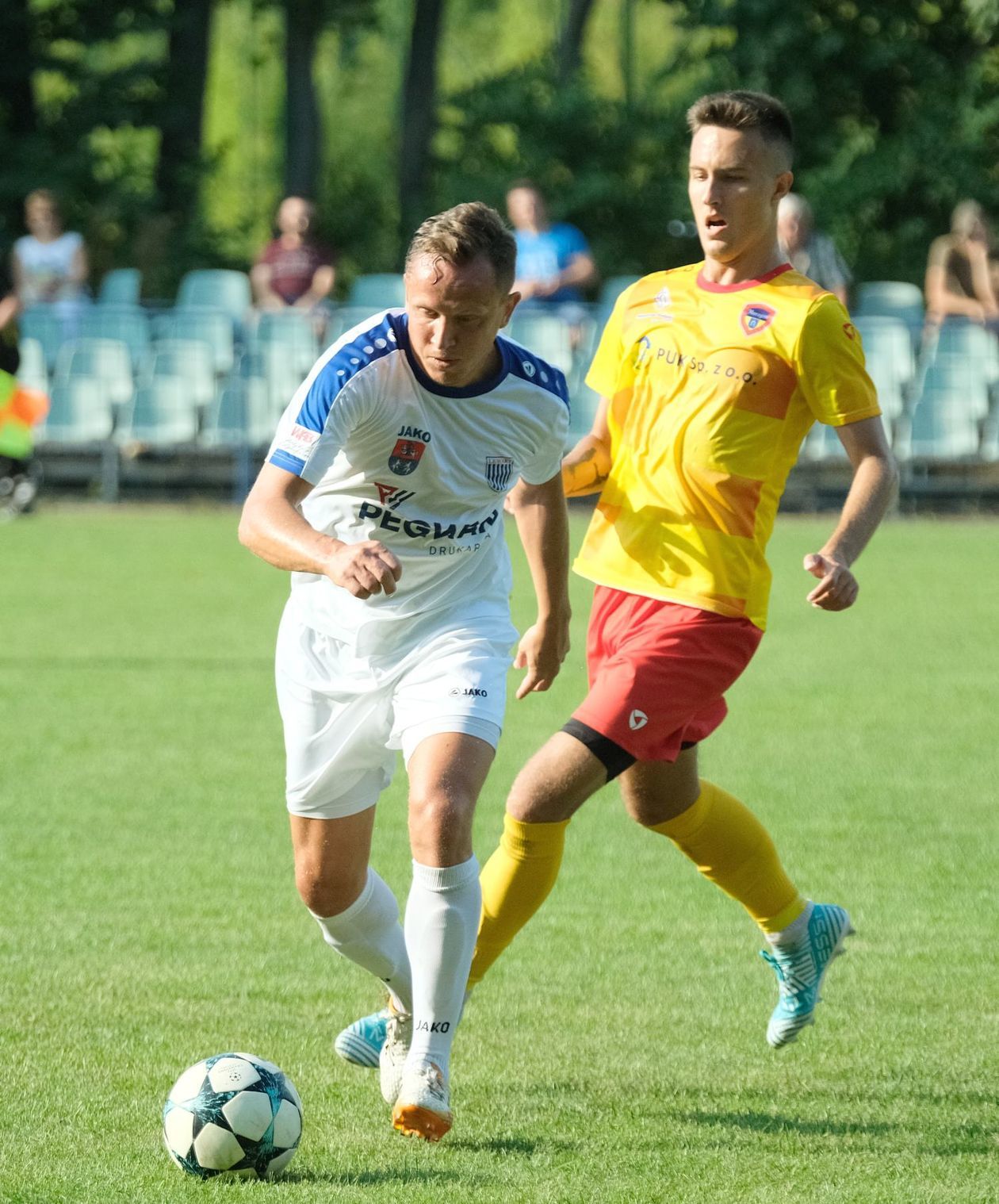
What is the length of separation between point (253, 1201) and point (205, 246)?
65.1 feet

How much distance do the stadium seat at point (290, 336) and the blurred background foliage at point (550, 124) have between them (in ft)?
17.1

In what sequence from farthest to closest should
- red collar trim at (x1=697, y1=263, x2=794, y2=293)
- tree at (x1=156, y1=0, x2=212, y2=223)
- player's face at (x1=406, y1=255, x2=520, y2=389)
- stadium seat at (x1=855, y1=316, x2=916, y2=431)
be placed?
tree at (x1=156, y1=0, x2=212, y2=223) → stadium seat at (x1=855, y1=316, x2=916, y2=431) → red collar trim at (x1=697, y1=263, x2=794, y2=293) → player's face at (x1=406, y1=255, x2=520, y2=389)

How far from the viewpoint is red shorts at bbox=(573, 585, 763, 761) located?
177 inches

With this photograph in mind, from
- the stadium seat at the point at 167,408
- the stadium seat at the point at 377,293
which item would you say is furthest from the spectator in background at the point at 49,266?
the stadium seat at the point at 377,293

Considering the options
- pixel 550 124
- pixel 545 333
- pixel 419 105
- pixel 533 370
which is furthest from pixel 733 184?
pixel 419 105

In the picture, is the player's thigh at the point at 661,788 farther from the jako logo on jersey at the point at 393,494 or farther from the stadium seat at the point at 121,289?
the stadium seat at the point at 121,289

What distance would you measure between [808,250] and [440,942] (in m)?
11.1

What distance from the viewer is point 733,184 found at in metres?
4.67

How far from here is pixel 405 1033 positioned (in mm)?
4426

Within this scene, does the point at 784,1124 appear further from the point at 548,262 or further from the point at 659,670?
the point at 548,262

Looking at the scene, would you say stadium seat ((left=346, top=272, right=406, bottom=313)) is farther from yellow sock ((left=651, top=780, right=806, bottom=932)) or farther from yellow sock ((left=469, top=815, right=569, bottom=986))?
yellow sock ((left=469, top=815, right=569, bottom=986))

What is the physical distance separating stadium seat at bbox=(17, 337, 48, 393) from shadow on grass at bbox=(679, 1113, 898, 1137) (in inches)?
543

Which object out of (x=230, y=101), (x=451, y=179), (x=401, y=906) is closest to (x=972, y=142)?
(x=451, y=179)

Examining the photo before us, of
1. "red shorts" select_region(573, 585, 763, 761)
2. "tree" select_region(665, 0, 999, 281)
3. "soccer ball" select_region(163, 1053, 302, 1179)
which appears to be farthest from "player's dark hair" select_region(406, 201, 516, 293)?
"tree" select_region(665, 0, 999, 281)
